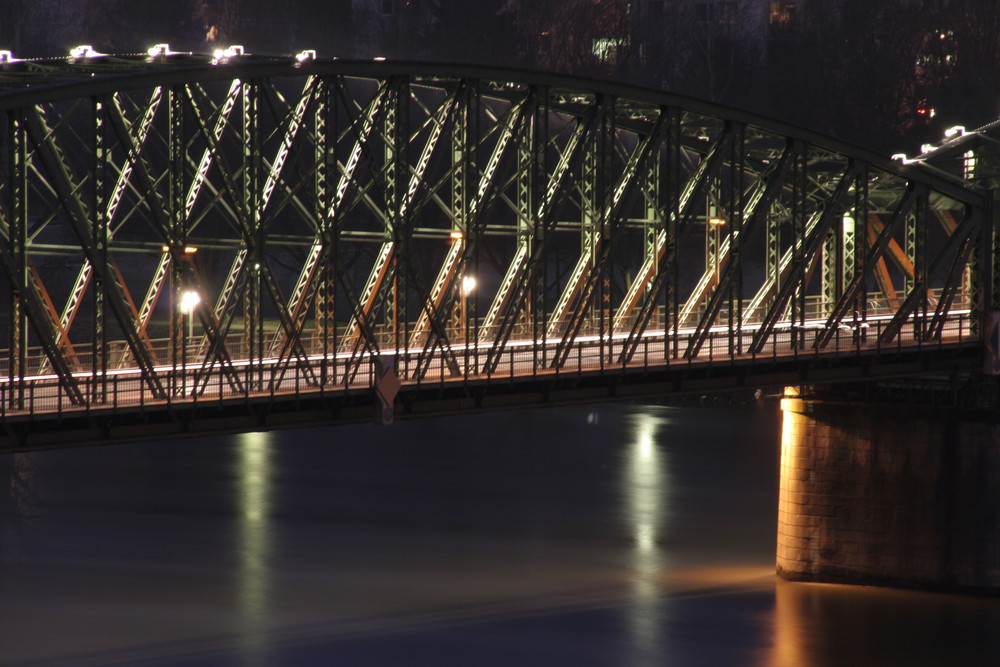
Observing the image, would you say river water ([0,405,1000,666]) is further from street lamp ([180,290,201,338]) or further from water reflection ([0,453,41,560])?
street lamp ([180,290,201,338])

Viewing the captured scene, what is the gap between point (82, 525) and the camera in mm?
50781

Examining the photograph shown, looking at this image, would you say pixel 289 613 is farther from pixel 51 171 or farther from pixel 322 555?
pixel 51 171

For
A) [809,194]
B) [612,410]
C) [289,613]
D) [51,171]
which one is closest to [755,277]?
[612,410]

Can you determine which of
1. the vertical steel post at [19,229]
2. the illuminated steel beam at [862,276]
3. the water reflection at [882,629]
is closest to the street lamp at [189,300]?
the vertical steel post at [19,229]

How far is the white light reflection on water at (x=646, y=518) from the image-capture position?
40969 mm

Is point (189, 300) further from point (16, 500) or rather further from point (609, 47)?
point (609, 47)

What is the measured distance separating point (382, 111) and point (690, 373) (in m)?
8.91

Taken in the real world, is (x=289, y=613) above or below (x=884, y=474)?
below

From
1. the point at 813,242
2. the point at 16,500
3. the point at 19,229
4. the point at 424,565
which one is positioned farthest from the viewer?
the point at 16,500

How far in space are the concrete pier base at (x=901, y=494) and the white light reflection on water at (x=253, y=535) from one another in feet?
41.3

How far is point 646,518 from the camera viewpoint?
53812 mm

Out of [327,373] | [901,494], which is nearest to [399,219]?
[327,373]

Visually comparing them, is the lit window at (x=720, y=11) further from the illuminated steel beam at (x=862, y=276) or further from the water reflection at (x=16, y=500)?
the illuminated steel beam at (x=862, y=276)

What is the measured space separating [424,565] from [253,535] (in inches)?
233
